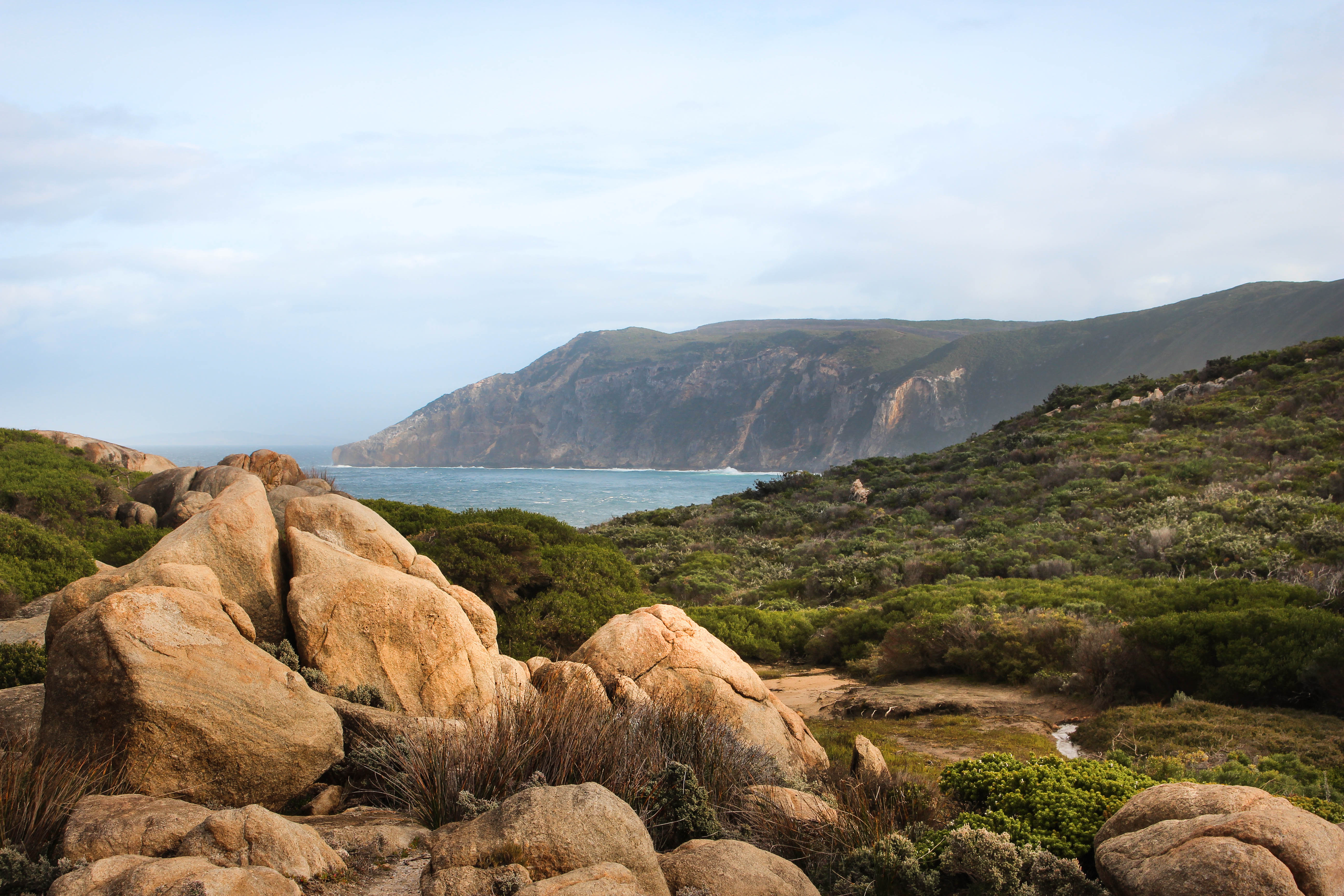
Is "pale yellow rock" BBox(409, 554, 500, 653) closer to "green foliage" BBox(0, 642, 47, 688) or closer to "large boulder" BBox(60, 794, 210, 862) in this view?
"green foliage" BBox(0, 642, 47, 688)

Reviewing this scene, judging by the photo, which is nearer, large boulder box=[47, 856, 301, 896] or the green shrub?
large boulder box=[47, 856, 301, 896]

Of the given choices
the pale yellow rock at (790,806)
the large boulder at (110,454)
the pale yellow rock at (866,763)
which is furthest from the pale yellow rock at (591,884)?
the large boulder at (110,454)

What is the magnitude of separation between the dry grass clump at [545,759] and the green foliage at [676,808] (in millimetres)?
34

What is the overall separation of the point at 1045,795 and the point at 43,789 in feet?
19.1

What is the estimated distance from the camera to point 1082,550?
18.3 m

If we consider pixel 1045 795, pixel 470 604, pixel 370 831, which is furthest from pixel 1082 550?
pixel 370 831

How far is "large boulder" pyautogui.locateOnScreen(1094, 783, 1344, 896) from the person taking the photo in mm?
3600

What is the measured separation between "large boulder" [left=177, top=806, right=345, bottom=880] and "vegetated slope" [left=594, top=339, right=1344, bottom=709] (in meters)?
9.48

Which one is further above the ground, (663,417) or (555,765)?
(663,417)

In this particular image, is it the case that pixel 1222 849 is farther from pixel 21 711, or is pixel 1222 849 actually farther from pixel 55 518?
pixel 55 518

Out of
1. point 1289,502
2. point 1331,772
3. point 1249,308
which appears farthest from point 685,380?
point 1331,772

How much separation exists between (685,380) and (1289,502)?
141m

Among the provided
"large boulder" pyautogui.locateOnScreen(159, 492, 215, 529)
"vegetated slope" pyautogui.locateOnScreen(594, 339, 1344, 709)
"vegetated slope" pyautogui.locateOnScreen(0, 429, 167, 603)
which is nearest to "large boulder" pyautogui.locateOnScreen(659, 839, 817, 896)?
"vegetated slope" pyautogui.locateOnScreen(594, 339, 1344, 709)

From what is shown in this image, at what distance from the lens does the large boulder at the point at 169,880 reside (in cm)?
321
